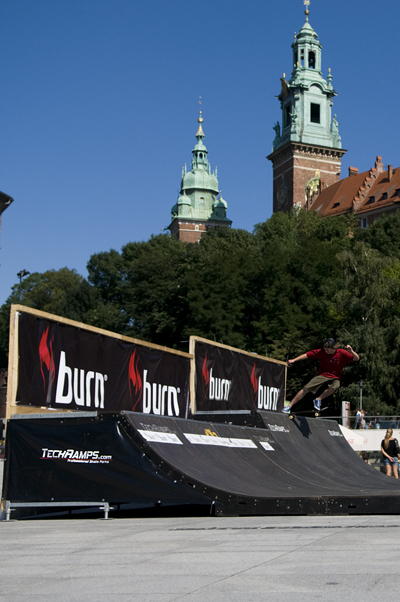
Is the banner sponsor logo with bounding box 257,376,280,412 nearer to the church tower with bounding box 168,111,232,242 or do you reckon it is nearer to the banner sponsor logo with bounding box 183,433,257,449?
the banner sponsor logo with bounding box 183,433,257,449

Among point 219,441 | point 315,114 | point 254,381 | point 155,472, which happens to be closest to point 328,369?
point 219,441

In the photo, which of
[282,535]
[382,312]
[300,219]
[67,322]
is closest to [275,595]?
[282,535]

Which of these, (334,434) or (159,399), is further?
(334,434)

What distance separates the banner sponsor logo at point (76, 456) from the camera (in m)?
8.80

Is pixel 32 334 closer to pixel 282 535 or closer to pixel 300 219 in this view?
pixel 282 535

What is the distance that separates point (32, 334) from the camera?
9570mm

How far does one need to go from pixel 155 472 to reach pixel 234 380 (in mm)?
8831

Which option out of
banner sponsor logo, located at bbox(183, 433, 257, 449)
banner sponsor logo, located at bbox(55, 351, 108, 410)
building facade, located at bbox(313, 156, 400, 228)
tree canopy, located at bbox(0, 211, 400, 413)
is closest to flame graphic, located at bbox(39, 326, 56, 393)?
banner sponsor logo, located at bbox(55, 351, 108, 410)

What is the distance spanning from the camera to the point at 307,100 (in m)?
90.9

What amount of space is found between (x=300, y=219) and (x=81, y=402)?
200ft

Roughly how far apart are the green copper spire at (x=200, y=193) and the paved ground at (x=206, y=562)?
11166 cm

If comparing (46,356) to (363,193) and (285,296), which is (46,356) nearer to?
(285,296)

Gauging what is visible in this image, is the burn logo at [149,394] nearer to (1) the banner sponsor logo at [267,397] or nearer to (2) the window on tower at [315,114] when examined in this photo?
(1) the banner sponsor logo at [267,397]

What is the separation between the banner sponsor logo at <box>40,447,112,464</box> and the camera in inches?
346
